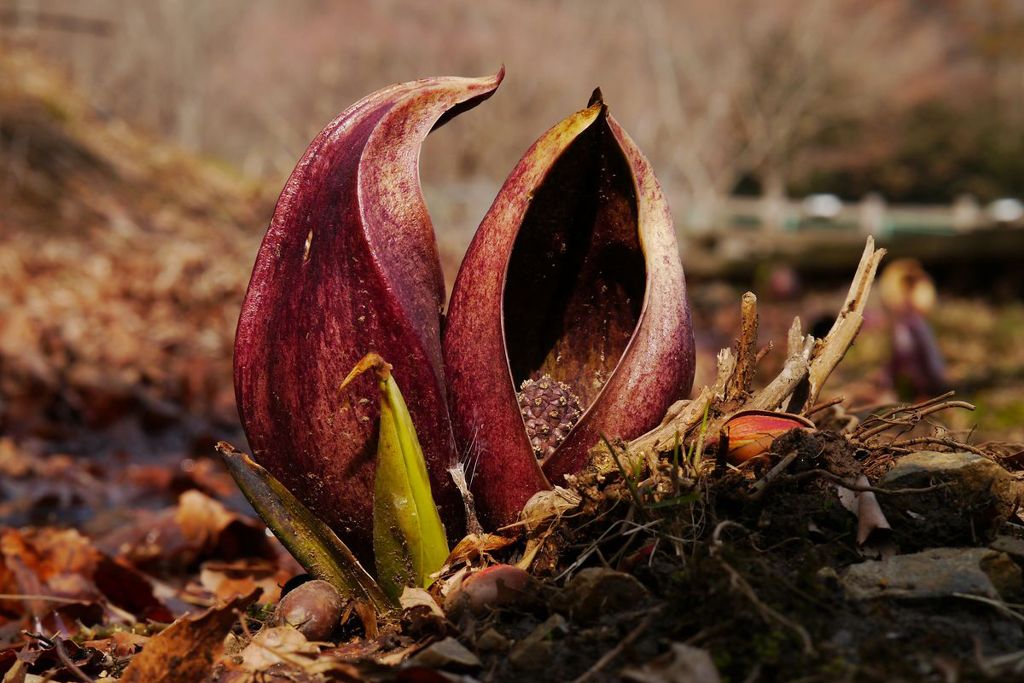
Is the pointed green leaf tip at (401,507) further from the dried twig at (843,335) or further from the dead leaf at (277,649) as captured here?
the dried twig at (843,335)

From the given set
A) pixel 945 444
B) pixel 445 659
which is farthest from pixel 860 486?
pixel 445 659

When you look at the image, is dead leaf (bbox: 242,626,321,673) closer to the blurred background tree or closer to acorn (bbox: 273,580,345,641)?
acorn (bbox: 273,580,345,641)

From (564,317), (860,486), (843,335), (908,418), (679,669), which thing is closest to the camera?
(679,669)

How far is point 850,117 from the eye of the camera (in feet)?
104

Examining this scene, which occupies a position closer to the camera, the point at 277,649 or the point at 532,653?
the point at 532,653

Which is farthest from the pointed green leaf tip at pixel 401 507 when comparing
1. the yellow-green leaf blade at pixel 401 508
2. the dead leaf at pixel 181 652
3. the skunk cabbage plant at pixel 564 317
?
the dead leaf at pixel 181 652

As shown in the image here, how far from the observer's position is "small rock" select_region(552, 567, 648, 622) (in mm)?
1129

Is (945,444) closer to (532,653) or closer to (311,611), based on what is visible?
(532,653)

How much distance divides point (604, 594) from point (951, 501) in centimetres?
50

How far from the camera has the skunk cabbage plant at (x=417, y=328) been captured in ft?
4.55

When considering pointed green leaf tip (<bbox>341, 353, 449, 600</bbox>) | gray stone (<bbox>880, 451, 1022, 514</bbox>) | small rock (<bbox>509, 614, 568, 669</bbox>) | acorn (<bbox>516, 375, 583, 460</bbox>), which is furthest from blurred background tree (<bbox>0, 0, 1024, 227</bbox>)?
small rock (<bbox>509, 614, 568, 669</bbox>)

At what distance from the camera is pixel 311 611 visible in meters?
1.32

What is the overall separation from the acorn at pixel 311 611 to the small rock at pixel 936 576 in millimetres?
670

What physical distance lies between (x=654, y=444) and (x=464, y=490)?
276mm
